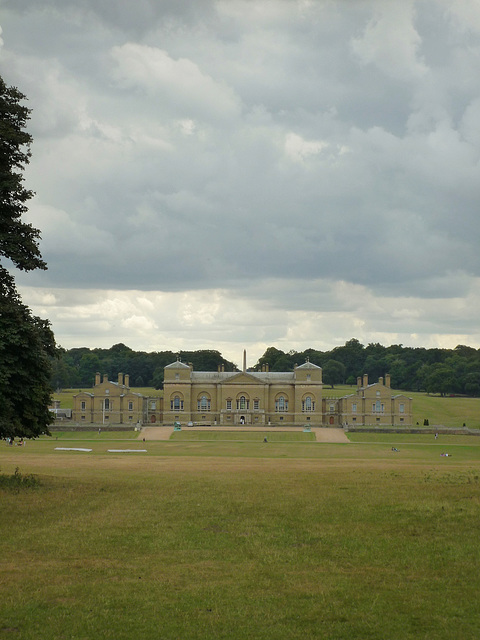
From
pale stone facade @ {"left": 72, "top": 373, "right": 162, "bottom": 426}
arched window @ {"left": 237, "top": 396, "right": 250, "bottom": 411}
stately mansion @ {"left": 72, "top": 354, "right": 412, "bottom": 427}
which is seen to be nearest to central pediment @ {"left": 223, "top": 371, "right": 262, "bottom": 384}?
stately mansion @ {"left": 72, "top": 354, "right": 412, "bottom": 427}

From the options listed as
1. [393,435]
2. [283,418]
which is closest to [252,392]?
[283,418]

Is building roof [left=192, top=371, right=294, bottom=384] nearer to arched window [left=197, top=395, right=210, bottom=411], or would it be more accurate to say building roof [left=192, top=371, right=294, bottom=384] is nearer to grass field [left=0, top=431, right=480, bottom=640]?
arched window [left=197, top=395, right=210, bottom=411]

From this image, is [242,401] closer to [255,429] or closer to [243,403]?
[243,403]

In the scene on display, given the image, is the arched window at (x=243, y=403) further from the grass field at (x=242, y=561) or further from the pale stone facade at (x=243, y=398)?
the grass field at (x=242, y=561)

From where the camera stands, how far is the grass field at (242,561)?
1126cm

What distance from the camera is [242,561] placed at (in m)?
14.5

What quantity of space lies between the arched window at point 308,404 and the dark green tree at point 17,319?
86020mm

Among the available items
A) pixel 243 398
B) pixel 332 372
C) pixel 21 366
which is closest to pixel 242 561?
pixel 21 366

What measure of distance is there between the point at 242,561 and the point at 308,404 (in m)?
93.7

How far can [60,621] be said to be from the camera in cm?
1131

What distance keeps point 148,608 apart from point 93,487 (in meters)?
12.1

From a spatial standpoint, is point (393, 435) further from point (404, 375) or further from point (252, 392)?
point (404, 375)

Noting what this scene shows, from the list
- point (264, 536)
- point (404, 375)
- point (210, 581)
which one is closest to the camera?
point (210, 581)

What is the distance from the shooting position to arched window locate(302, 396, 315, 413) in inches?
4213
